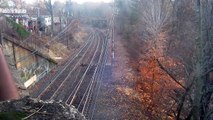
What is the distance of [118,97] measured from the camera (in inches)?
773

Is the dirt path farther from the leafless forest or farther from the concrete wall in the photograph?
the concrete wall

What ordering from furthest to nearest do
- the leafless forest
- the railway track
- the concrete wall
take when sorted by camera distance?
the concrete wall
the railway track
the leafless forest

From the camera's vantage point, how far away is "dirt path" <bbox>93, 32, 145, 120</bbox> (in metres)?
16.4

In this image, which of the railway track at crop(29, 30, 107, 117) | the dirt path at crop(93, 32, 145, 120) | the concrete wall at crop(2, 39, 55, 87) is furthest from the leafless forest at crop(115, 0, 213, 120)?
the concrete wall at crop(2, 39, 55, 87)

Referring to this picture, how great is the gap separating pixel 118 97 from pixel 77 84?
3.61m

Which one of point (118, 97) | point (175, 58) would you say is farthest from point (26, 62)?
point (175, 58)

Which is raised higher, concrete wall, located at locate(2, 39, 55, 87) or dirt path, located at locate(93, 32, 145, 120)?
concrete wall, located at locate(2, 39, 55, 87)

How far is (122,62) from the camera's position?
32938 millimetres

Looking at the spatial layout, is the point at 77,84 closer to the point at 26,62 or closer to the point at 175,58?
the point at 26,62

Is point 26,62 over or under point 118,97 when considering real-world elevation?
over

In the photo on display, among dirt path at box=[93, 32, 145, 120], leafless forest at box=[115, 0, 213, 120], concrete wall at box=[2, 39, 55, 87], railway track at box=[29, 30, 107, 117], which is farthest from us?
concrete wall at box=[2, 39, 55, 87]

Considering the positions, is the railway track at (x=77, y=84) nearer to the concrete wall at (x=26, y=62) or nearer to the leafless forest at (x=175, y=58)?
the concrete wall at (x=26, y=62)

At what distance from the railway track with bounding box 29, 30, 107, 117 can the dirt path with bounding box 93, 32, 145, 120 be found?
0.54 meters

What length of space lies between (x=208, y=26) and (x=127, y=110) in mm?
8121
